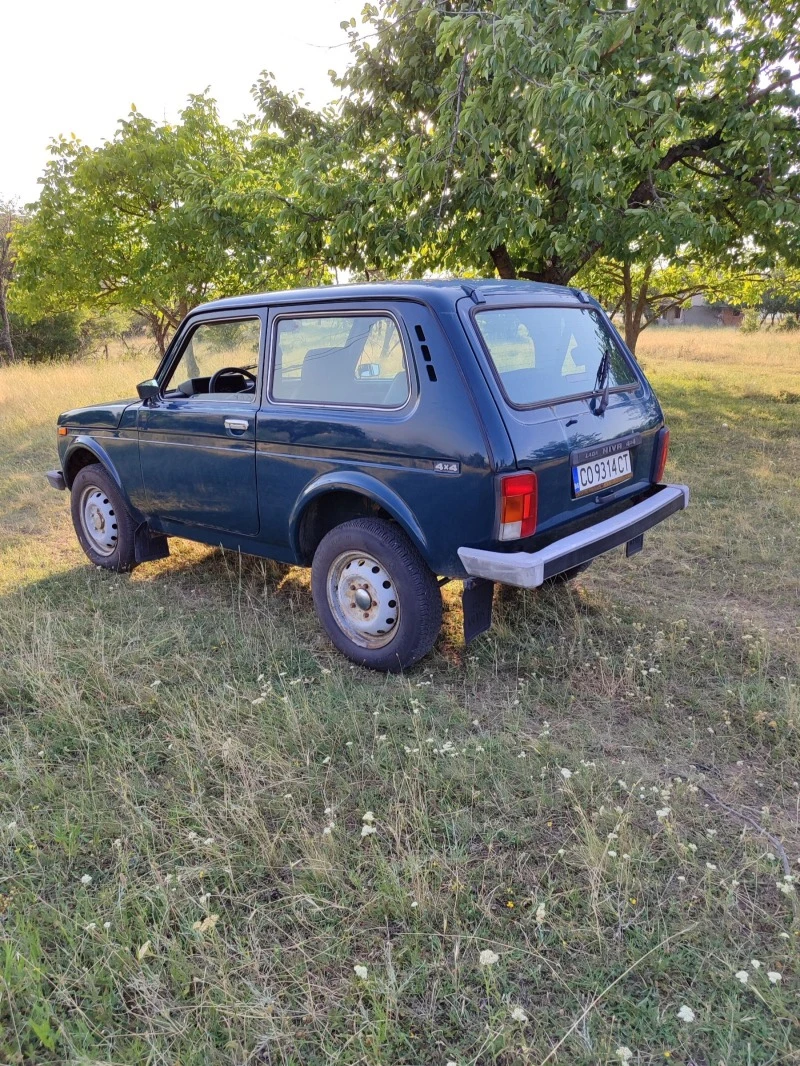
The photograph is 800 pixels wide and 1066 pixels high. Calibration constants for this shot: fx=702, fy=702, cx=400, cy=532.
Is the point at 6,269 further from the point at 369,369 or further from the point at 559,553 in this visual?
the point at 559,553

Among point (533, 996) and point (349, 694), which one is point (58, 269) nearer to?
point (349, 694)

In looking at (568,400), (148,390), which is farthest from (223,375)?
(568,400)

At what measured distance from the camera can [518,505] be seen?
3115 millimetres

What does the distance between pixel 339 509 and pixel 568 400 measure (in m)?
1.37

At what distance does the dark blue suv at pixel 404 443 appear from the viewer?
10.4 feet

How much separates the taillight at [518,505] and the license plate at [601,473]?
14.9 inches

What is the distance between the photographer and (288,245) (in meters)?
8.58

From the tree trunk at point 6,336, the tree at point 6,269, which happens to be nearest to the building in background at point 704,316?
the tree at point 6,269

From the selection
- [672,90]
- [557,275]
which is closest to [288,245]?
[557,275]

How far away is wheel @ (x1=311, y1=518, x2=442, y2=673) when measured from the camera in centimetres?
350

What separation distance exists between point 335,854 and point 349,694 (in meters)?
1.13

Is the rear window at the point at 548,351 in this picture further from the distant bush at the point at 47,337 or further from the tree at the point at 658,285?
the distant bush at the point at 47,337

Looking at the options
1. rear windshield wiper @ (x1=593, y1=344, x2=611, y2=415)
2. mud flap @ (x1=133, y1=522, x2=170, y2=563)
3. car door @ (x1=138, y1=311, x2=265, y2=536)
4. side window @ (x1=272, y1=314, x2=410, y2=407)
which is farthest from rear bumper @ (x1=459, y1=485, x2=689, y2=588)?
mud flap @ (x1=133, y1=522, x2=170, y2=563)

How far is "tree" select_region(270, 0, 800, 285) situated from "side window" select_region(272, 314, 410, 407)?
10.8 ft
